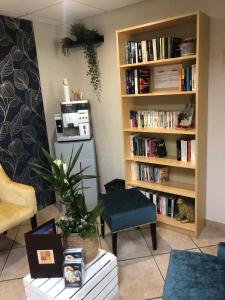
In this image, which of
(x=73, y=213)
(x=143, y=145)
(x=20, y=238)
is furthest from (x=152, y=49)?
(x=20, y=238)

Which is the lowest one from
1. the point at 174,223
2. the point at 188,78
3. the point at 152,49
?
the point at 174,223

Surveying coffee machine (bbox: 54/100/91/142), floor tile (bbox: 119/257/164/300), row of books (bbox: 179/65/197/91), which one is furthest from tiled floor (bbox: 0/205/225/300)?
row of books (bbox: 179/65/197/91)

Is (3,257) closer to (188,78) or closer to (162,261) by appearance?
(162,261)

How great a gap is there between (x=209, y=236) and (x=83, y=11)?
2678 mm

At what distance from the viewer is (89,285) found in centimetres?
171

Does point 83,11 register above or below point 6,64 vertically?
above

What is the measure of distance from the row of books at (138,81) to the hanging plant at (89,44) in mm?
614

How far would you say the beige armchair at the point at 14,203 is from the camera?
2365 millimetres

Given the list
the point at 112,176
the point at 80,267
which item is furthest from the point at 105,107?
the point at 80,267

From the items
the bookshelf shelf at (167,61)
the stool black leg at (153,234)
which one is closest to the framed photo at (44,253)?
the stool black leg at (153,234)

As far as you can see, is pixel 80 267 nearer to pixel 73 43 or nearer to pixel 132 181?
pixel 132 181

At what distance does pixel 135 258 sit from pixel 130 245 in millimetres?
201

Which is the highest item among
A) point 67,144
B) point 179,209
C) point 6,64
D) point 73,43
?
point 73,43

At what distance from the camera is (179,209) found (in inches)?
108
